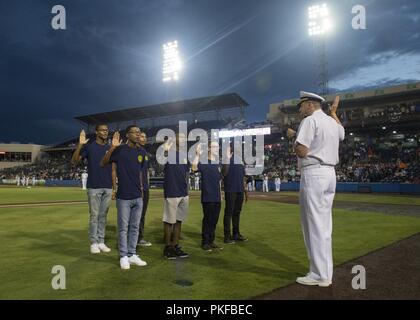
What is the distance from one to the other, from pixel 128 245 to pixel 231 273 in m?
1.85

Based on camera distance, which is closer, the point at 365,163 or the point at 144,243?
the point at 144,243

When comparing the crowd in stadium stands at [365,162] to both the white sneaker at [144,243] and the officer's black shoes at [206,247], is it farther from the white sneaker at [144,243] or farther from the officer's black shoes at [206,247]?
the officer's black shoes at [206,247]

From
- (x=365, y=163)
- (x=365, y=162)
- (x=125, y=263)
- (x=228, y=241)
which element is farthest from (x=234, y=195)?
(x=365, y=162)

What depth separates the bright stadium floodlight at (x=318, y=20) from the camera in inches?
1415

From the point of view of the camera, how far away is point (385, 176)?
33.7 m

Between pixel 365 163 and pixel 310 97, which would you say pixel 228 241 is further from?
pixel 365 163

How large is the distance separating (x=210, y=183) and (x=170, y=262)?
1942 millimetres

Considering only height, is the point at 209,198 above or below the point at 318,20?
below

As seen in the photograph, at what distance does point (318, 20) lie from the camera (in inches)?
1455

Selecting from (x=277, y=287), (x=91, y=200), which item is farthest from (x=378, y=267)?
(x=91, y=200)

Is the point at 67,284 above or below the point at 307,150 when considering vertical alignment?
below

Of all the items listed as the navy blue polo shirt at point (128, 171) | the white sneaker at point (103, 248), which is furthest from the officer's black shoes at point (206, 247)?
the navy blue polo shirt at point (128, 171)

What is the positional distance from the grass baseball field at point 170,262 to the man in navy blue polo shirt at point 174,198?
1.01 feet

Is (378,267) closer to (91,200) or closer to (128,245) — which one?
(128,245)
